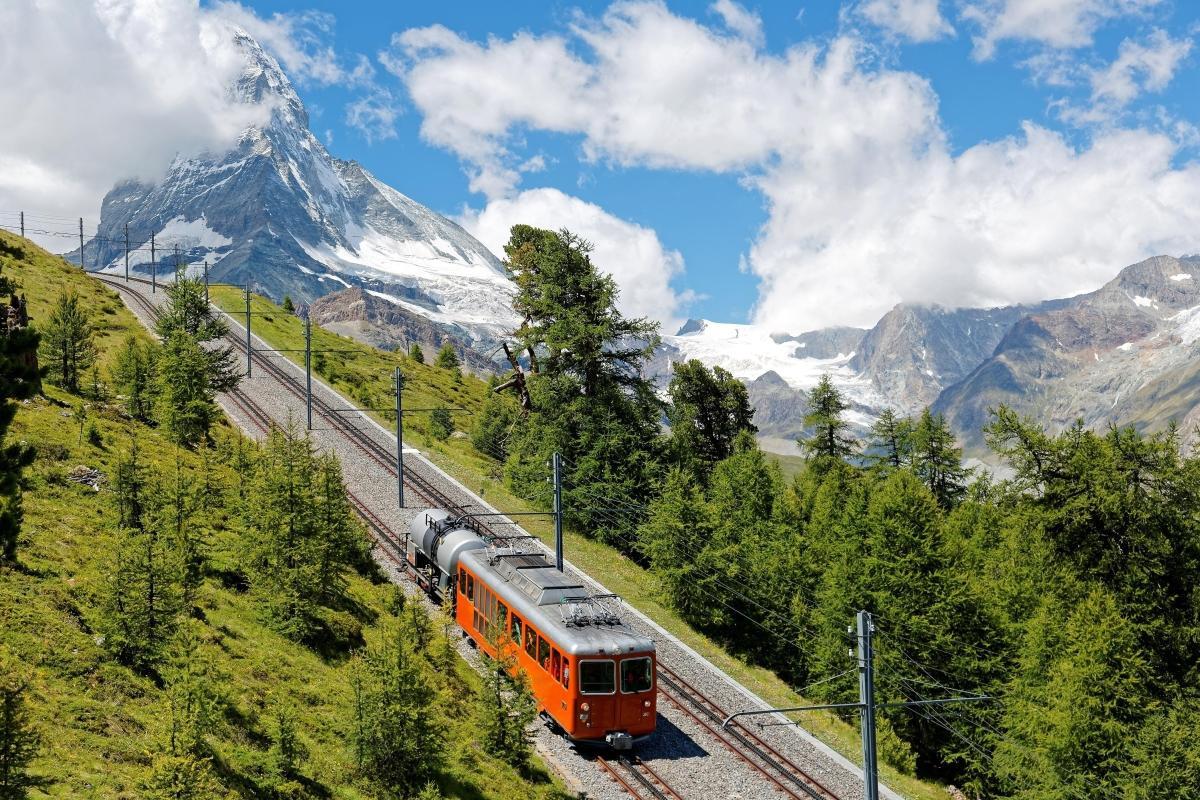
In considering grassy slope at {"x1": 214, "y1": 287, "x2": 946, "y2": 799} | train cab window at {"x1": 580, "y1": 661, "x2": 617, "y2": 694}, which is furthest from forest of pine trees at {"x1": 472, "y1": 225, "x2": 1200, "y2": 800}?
train cab window at {"x1": 580, "y1": 661, "x2": 617, "y2": 694}

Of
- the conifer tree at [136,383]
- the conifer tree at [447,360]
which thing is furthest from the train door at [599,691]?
the conifer tree at [447,360]

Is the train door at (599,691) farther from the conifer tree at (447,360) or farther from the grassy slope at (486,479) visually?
the conifer tree at (447,360)

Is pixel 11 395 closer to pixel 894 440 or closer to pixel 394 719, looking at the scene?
pixel 394 719

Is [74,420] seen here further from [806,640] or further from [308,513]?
[806,640]

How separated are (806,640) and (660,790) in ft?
74.8

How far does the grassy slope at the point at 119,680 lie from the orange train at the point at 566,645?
2.30 meters

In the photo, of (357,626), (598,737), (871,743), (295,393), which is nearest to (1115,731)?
(871,743)

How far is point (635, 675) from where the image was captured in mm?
28531

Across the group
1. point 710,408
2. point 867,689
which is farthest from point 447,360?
point 867,689

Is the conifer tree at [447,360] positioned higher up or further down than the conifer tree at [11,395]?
higher up

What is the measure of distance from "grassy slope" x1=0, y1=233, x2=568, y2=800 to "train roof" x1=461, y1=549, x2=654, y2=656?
364 centimetres

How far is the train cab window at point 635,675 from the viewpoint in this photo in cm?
2828

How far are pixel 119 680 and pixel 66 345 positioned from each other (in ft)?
118

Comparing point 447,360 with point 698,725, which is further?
point 447,360
